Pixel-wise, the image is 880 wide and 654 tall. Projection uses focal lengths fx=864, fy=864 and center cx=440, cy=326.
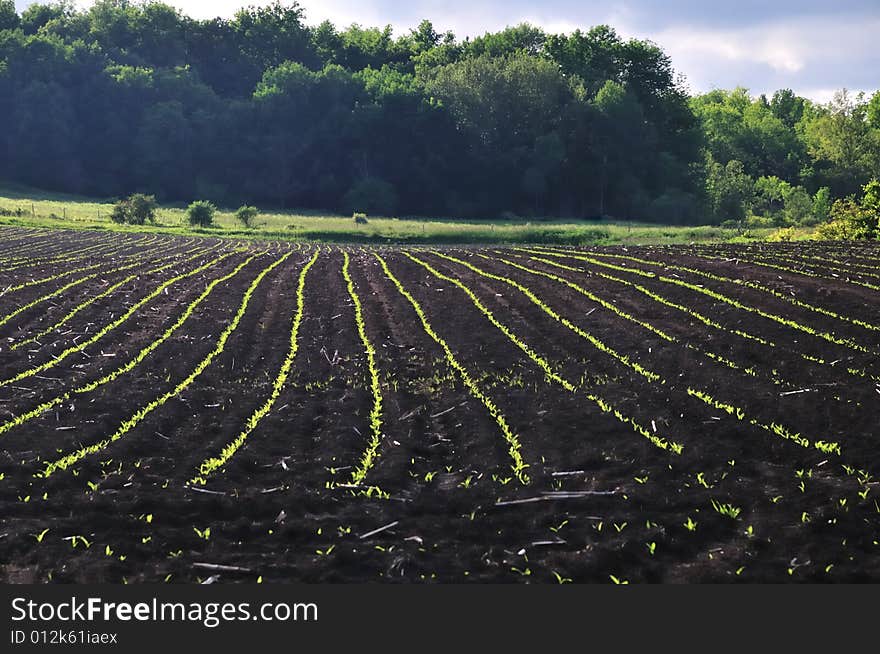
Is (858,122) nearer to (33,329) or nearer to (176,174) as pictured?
(176,174)

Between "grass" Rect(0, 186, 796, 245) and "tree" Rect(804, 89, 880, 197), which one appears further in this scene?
"tree" Rect(804, 89, 880, 197)

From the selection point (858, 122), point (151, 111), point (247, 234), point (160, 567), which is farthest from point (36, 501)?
point (858, 122)

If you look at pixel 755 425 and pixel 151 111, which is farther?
pixel 151 111

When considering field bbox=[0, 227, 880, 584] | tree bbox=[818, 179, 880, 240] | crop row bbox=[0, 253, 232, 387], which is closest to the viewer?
field bbox=[0, 227, 880, 584]

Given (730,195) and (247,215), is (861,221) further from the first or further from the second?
(730,195)

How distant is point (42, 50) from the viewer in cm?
8975

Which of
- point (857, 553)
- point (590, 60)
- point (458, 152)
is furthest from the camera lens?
point (590, 60)

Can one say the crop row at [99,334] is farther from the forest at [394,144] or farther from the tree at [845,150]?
the tree at [845,150]

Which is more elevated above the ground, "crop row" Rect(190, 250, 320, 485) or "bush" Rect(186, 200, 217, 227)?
"bush" Rect(186, 200, 217, 227)

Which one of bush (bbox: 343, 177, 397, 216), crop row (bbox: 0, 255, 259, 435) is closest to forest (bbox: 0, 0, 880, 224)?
bush (bbox: 343, 177, 397, 216)

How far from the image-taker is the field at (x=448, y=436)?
737cm

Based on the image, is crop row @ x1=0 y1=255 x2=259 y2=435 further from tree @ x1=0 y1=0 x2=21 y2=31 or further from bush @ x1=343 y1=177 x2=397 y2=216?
tree @ x1=0 y1=0 x2=21 y2=31

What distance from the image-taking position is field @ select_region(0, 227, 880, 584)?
737cm

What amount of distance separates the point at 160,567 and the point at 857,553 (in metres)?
5.72
